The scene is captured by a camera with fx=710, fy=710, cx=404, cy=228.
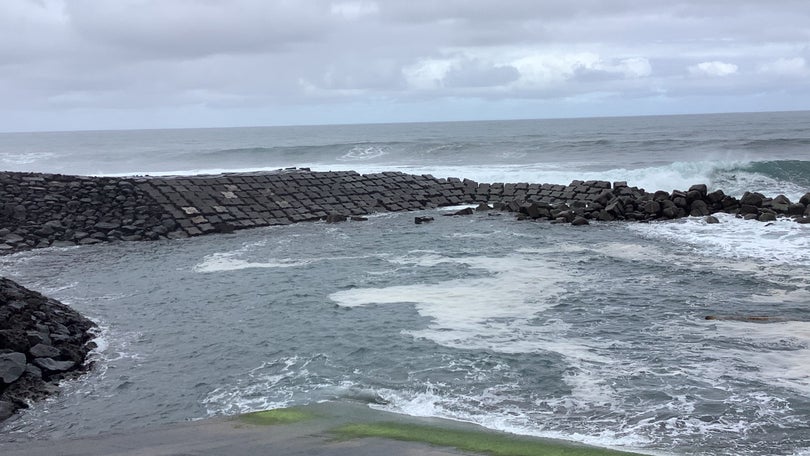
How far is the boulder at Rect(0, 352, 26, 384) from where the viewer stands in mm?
8344

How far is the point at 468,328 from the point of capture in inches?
427

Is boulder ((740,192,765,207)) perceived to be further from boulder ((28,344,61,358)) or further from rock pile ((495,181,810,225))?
boulder ((28,344,61,358))

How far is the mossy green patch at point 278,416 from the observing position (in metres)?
7.34

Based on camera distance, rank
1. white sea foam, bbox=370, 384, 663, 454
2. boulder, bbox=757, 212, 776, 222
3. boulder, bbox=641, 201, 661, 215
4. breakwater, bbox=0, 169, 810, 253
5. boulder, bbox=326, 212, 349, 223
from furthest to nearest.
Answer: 1. boulder, bbox=326, 212, 349, 223
2. boulder, bbox=641, 201, 661, 215
3. breakwater, bbox=0, 169, 810, 253
4. boulder, bbox=757, 212, 776, 222
5. white sea foam, bbox=370, 384, 663, 454

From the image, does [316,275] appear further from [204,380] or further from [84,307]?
[204,380]

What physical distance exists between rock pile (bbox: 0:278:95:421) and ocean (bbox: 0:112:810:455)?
28cm

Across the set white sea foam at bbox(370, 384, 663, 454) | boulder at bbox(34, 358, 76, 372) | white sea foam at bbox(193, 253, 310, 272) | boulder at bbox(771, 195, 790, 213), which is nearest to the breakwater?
boulder at bbox(771, 195, 790, 213)

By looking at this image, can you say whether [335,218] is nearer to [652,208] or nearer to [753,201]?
[652,208]

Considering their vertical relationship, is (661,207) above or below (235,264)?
above

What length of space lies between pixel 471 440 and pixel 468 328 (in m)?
4.19

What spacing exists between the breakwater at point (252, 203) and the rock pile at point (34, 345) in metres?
9.58

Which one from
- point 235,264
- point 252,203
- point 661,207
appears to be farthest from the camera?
point 252,203

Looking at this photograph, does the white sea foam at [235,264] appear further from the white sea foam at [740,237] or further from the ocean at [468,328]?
the white sea foam at [740,237]

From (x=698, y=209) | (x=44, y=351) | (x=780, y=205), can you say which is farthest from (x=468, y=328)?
(x=780, y=205)
